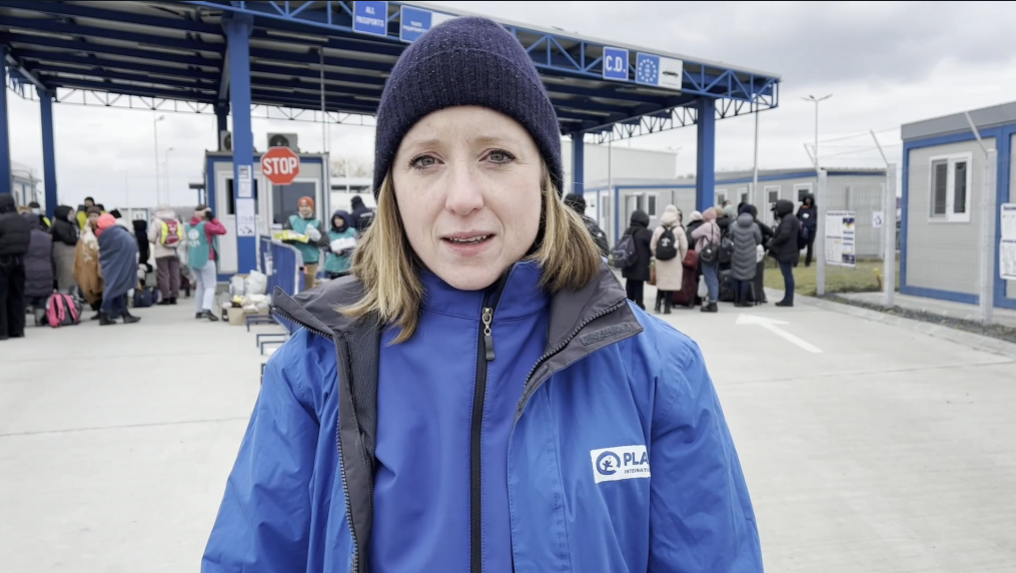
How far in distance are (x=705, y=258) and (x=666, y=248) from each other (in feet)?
2.77

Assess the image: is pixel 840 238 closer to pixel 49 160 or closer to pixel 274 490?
pixel 274 490

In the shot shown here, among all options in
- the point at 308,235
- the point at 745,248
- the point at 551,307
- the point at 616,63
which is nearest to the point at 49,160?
the point at 308,235

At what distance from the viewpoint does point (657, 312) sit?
12.5 metres

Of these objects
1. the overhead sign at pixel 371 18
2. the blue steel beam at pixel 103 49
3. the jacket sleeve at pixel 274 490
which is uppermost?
the blue steel beam at pixel 103 49

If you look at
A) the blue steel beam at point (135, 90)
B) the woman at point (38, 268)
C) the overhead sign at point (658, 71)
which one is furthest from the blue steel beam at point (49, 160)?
→ the overhead sign at point (658, 71)

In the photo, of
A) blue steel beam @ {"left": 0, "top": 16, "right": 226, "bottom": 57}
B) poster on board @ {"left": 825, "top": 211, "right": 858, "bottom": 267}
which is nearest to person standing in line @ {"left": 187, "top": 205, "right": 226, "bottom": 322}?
blue steel beam @ {"left": 0, "top": 16, "right": 226, "bottom": 57}

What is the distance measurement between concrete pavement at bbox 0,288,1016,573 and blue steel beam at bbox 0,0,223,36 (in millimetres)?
7046

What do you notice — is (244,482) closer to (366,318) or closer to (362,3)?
(366,318)

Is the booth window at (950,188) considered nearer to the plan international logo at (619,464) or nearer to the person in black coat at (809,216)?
the person in black coat at (809,216)

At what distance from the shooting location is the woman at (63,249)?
38.4 ft

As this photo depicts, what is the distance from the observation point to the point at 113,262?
10922 mm

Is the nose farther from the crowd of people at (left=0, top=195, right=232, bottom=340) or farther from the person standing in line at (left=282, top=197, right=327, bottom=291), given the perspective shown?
the person standing in line at (left=282, top=197, right=327, bottom=291)

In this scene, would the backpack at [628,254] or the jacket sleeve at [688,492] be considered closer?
the jacket sleeve at [688,492]

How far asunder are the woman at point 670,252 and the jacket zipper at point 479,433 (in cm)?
1078
